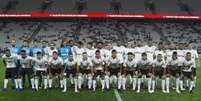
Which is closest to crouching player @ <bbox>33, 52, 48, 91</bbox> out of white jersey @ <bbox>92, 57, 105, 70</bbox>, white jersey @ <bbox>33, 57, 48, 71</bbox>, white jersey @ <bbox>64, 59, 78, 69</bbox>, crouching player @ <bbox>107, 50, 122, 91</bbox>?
white jersey @ <bbox>33, 57, 48, 71</bbox>

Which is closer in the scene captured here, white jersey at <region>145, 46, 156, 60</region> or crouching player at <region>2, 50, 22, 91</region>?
crouching player at <region>2, 50, 22, 91</region>

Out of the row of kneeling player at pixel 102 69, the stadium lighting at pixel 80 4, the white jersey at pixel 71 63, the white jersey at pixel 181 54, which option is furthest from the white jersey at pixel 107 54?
the stadium lighting at pixel 80 4

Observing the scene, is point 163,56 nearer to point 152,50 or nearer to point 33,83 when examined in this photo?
point 152,50

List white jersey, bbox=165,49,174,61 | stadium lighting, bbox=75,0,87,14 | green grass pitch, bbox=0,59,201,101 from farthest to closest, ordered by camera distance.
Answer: stadium lighting, bbox=75,0,87,14, white jersey, bbox=165,49,174,61, green grass pitch, bbox=0,59,201,101

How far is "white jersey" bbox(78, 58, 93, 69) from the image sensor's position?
19422mm

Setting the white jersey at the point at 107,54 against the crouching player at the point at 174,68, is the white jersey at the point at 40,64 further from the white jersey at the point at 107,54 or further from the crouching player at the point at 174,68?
the crouching player at the point at 174,68

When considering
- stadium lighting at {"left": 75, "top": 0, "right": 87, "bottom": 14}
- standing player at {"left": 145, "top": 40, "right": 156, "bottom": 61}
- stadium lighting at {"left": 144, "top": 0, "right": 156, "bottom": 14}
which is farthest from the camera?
stadium lighting at {"left": 144, "top": 0, "right": 156, "bottom": 14}

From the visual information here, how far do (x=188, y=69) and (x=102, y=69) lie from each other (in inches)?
131

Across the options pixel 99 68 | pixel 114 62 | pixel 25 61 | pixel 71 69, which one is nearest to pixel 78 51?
pixel 71 69

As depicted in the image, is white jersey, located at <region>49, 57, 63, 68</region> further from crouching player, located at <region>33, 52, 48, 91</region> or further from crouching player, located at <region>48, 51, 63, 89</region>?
crouching player, located at <region>33, 52, 48, 91</region>

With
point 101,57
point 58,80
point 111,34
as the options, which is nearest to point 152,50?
point 101,57

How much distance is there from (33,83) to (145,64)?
14.5ft

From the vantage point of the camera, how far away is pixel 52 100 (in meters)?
17.5

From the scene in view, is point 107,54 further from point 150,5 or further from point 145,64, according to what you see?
point 150,5
